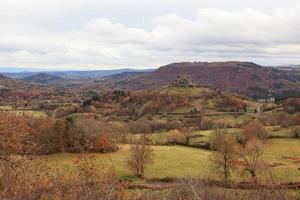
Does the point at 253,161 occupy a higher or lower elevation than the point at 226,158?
higher

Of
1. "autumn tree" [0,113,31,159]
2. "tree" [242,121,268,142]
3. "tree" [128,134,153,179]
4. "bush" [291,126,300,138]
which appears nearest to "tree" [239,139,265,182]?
"autumn tree" [0,113,31,159]

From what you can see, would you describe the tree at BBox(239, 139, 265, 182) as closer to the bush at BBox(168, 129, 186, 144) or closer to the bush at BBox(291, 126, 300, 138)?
the bush at BBox(168, 129, 186, 144)

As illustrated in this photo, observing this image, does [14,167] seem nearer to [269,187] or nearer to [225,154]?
[269,187]

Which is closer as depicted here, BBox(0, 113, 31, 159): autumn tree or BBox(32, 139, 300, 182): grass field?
BBox(0, 113, 31, 159): autumn tree

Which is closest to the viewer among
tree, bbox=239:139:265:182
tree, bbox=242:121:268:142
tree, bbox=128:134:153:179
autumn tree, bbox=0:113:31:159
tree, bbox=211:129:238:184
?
tree, bbox=239:139:265:182

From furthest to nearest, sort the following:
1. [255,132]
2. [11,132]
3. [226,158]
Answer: [255,132] → [226,158] → [11,132]

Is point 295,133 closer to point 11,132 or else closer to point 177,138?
point 177,138


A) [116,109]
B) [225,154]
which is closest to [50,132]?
[225,154]

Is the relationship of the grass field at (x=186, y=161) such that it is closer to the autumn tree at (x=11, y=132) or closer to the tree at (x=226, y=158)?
the tree at (x=226, y=158)

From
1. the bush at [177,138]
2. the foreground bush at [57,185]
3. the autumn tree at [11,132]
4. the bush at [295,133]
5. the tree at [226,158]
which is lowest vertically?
the bush at [177,138]

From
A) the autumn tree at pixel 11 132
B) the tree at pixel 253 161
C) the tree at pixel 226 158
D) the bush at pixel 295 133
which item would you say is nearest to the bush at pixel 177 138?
the bush at pixel 295 133

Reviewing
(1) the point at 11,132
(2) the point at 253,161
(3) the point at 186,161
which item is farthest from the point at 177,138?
(2) the point at 253,161

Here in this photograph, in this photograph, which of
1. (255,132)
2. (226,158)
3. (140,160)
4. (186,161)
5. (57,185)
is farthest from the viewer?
(255,132)
